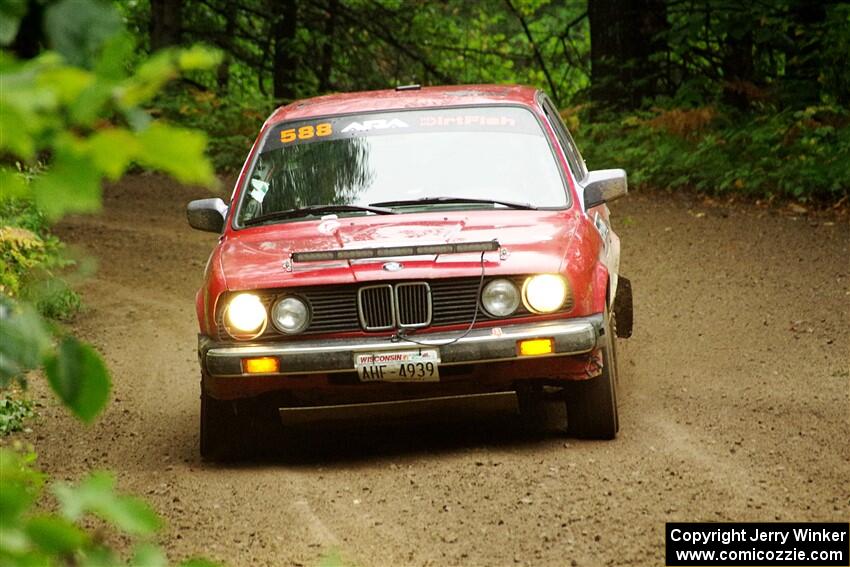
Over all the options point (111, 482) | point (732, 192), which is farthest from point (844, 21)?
point (111, 482)

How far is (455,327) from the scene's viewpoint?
19.4ft

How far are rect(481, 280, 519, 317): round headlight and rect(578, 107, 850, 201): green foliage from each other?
8917mm

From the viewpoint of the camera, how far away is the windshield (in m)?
6.81

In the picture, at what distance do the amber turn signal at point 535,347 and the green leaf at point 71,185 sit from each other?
4.77m

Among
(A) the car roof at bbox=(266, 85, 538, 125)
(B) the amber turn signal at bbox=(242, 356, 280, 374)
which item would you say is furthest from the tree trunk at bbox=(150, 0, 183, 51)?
(B) the amber turn signal at bbox=(242, 356, 280, 374)

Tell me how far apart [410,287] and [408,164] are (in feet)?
4.14

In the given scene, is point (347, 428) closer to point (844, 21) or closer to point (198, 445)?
point (198, 445)

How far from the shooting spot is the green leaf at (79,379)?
1.29 metres

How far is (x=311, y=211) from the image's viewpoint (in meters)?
6.82

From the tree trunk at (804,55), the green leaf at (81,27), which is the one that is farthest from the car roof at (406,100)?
the tree trunk at (804,55)

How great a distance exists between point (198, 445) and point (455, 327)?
1.83 metres

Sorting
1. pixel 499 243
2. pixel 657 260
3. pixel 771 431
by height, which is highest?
pixel 499 243

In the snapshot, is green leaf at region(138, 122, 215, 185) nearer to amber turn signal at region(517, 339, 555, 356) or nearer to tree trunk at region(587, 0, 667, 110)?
amber turn signal at region(517, 339, 555, 356)

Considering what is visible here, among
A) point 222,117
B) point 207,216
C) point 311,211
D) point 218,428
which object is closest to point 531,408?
point 311,211
